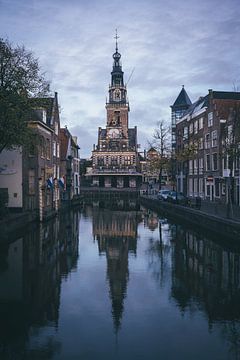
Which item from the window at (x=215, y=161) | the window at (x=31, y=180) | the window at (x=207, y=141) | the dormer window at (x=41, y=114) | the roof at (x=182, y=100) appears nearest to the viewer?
the window at (x=31, y=180)

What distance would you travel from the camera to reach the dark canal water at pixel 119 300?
10.5 meters

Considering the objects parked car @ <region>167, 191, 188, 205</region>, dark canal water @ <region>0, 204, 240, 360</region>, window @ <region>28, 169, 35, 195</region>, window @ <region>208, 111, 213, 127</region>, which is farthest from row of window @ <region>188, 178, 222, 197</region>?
dark canal water @ <region>0, 204, 240, 360</region>

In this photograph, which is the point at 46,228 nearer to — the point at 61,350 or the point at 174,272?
the point at 174,272

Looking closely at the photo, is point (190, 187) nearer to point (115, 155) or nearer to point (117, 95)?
point (115, 155)

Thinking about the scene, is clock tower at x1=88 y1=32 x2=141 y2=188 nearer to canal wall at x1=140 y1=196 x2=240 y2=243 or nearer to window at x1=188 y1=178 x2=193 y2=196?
window at x1=188 y1=178 x2=193 y2=196

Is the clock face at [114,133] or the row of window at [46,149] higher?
the clock face at [114,133]

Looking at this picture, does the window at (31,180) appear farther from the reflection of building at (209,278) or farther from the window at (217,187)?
the window at (217,187)

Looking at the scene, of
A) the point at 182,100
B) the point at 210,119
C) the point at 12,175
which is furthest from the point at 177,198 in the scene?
the point at 182,100

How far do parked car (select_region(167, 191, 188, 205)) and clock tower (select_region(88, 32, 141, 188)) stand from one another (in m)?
58.5

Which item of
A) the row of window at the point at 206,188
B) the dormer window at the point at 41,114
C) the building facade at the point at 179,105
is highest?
the building facade at the point at 179,105

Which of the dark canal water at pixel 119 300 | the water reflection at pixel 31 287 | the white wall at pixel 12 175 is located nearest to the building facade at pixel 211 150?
the white wall at pixel 12 175

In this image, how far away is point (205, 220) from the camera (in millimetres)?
32625

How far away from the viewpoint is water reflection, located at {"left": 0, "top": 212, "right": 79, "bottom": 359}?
10734 mm

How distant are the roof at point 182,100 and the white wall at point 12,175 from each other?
74.5 meters
